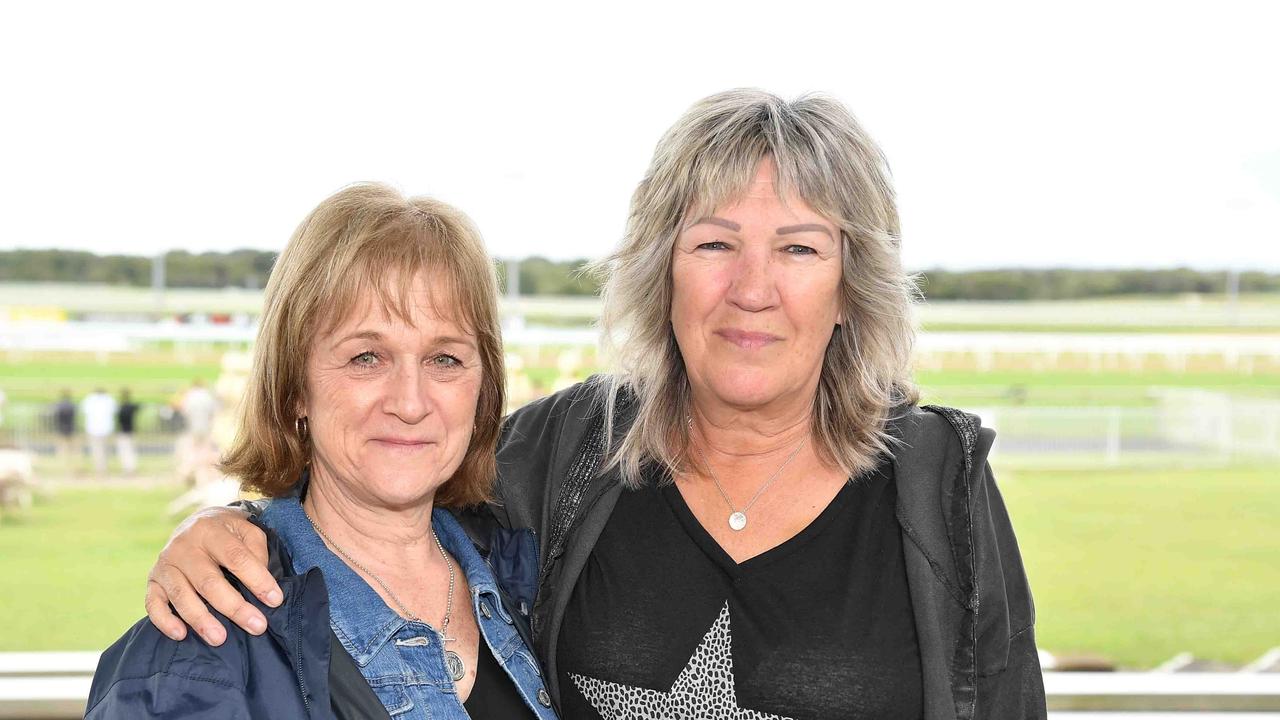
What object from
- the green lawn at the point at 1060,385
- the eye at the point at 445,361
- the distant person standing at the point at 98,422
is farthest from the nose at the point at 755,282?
the distant person standing at the point at 98,422

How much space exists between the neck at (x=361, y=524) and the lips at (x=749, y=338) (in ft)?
1.63

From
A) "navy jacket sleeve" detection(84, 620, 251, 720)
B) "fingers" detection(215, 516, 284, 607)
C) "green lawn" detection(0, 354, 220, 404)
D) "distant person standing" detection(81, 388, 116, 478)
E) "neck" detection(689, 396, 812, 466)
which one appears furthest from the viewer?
"green lawn" detection(0, 354, 220, 404)

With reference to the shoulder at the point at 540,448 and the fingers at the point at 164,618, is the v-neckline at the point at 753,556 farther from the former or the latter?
the fingers at the point at 164,618

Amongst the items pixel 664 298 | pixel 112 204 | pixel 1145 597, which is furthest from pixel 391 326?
pixel 1145 597

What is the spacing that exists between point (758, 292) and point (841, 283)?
0.57ft

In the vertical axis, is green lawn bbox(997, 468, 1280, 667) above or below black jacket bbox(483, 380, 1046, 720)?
below

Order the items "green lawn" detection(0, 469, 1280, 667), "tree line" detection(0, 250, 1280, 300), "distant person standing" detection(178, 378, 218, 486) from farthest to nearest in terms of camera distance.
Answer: "green lawn" detection(0, 469, 1280, 667)
"distant person standing" detection(178, 378, 218, 486)
"tree line" detection(0, 250, 1280, 300)

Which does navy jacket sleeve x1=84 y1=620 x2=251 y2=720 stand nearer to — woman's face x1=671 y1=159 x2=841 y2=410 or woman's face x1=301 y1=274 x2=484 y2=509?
woman's face x1=301 y1=274 x2=484 y2=509

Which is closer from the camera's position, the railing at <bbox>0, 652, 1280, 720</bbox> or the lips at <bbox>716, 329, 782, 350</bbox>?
the lips at <bbox>716, 329, 782, 350</bbox>

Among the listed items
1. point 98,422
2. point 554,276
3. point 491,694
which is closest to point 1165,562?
point 554,276

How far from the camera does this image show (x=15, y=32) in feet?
23.5

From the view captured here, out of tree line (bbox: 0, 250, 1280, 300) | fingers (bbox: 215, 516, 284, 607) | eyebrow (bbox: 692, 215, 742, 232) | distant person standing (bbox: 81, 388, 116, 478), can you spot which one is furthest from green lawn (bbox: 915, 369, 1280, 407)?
fingers (bbox: 215, 516, 284, 607)

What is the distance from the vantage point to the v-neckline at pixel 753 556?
54.1 inches

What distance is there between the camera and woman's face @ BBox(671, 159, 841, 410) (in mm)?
1377
